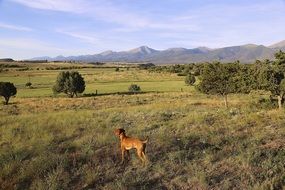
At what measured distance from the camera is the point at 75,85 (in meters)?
63.1

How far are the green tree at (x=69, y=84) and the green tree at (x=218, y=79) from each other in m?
27.1

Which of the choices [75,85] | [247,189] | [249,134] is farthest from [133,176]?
[75,85]

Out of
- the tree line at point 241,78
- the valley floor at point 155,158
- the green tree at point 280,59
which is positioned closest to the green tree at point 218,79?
the tree line at point 241,78

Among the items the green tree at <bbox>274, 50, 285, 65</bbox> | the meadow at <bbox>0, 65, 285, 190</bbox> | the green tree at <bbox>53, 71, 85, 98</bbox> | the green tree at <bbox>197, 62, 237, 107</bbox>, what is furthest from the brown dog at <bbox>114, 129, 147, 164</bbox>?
the green tree at <bbox>53, 71, 85, 98</bbox>

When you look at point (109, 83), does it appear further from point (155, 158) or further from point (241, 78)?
point (155, 158)

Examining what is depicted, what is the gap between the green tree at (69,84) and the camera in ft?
206

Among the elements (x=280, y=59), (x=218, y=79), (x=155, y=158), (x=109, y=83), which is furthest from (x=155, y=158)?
(x=109, y=83)

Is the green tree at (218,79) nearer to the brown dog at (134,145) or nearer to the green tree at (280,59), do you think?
the green tree at (280,59)

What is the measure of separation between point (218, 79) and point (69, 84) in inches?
1172

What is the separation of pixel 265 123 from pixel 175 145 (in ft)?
19.5

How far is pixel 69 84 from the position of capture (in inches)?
2488

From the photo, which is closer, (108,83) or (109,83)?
(108,83)

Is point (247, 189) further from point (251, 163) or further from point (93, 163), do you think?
point (93, 163)

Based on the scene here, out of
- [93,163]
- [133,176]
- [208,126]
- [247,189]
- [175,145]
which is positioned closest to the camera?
[247,189]
